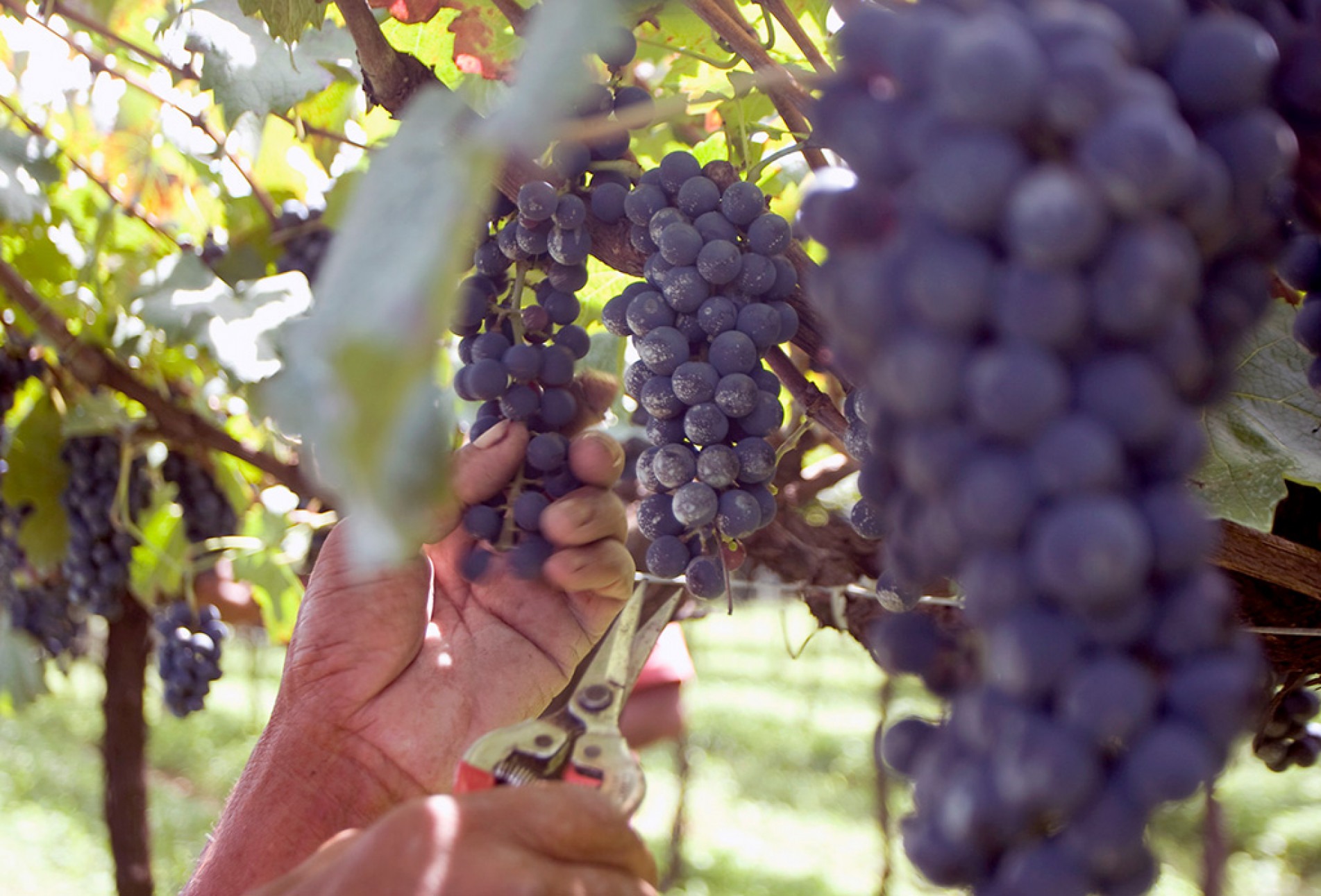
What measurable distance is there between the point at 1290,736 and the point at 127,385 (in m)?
2.02

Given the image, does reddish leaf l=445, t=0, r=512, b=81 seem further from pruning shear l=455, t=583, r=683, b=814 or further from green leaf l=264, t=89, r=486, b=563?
green leaf l=264, t=89, r=486, b=563

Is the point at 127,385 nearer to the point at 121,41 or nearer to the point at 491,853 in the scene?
the point at 121,41

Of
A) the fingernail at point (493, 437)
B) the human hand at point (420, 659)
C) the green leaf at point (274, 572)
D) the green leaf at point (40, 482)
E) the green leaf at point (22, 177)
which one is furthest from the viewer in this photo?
the green leaf at point (40, 482)

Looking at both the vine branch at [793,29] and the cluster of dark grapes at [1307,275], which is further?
the vine branch at [793,29]

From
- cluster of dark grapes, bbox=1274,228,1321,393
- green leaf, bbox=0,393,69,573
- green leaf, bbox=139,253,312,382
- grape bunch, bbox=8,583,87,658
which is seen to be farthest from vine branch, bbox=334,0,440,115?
grape bunch, bbox=8,583,87,658

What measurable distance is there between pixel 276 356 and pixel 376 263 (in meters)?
1.48

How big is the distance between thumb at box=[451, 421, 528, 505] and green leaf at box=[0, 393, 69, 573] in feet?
5.94

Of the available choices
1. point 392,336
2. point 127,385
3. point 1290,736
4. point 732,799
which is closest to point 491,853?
point 392,336

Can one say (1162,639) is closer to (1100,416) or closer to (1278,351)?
(1100,416)

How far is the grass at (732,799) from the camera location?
599 centimetres

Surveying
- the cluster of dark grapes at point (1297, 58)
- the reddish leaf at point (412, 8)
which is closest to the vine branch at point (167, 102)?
the reddish leaf at point (412, 8)

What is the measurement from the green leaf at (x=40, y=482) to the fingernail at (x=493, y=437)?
182 centimetres

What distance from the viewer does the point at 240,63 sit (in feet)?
4.99

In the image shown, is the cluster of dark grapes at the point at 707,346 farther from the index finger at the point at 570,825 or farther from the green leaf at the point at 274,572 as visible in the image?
the green leaf at the point at 274,572
